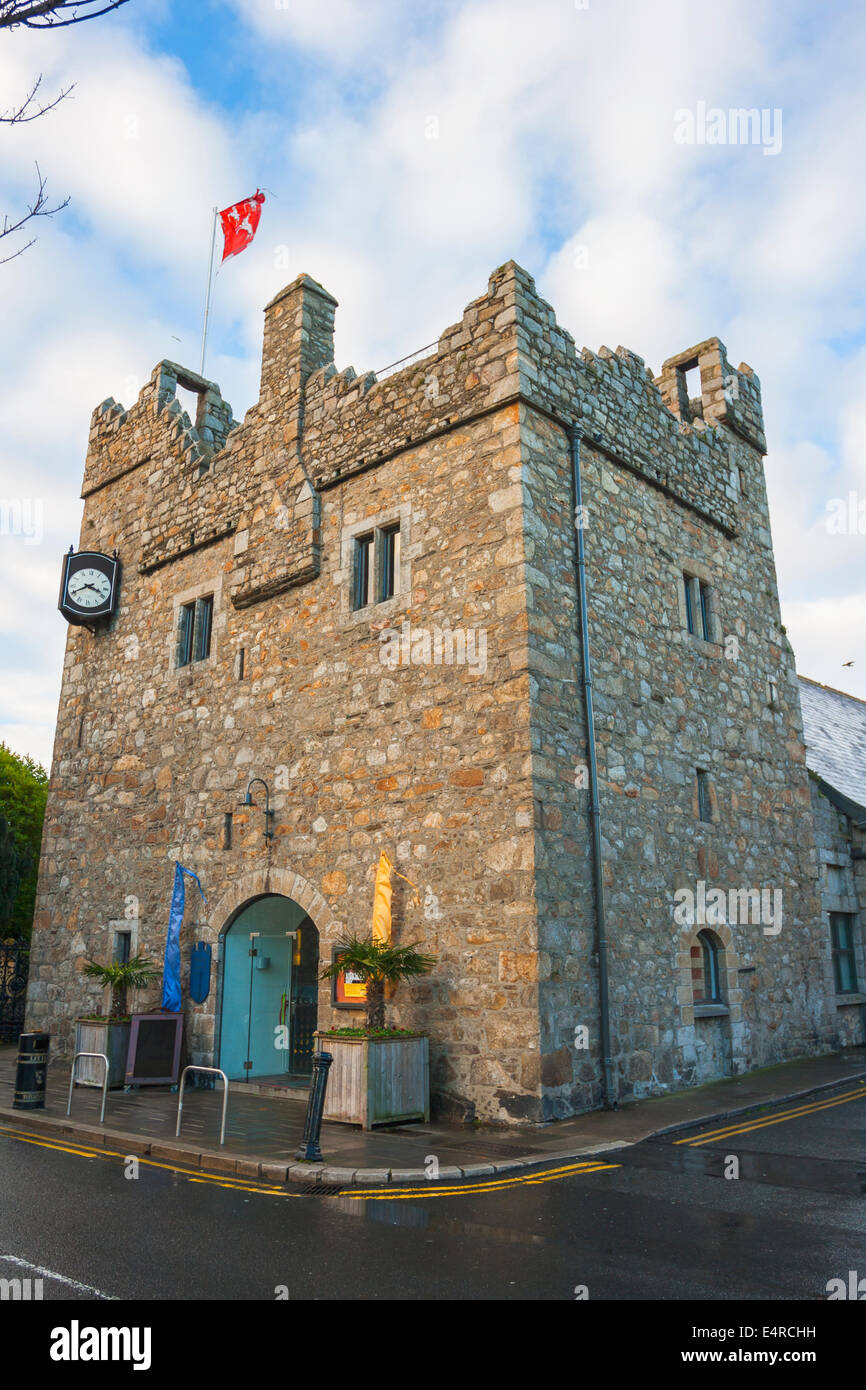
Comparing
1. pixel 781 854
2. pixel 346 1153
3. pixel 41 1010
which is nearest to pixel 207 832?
pixel 41 1010

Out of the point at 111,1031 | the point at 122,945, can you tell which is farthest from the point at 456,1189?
the point at 122,945

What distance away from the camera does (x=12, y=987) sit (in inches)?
802

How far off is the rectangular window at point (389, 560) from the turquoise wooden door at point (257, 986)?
456cm

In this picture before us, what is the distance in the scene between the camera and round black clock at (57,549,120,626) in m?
16.7

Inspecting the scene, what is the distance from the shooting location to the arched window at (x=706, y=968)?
12188 millimetres

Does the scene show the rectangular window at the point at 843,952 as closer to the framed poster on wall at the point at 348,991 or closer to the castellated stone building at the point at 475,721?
the castellated stone building at the point at 475,721

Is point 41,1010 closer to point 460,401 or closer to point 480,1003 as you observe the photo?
point 480,1003

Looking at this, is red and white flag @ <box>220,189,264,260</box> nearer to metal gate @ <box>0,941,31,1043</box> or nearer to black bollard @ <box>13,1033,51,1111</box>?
black bollard @ <box>13,1033,51,1111</box>

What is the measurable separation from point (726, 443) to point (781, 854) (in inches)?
253

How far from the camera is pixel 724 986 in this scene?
12492 millimetres

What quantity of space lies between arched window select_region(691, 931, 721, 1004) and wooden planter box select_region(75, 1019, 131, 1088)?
740 cm

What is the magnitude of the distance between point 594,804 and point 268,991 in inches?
229

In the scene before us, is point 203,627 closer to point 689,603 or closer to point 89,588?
point 89,588

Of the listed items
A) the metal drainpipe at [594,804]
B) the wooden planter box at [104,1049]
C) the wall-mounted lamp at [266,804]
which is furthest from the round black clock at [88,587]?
the metal drainpipe at [594,804]
